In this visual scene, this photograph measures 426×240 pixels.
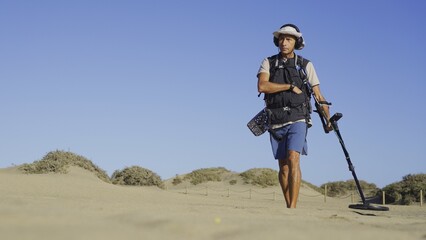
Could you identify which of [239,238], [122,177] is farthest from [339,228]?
[122,177]

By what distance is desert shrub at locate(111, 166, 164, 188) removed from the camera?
20.6 meters

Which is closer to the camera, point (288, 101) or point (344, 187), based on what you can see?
point (288, 101)

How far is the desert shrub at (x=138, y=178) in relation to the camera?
20.6 m

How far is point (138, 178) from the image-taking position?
67.7ft

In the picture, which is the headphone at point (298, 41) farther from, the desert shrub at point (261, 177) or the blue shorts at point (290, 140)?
the desert shrub at point (261, 177)

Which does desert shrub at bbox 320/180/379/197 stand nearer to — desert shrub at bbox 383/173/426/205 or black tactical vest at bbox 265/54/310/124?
desert shrub at bbox 383/173/426/205

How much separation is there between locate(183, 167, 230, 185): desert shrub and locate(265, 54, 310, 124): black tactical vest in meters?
26.1

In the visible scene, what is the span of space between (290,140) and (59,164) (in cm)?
1126

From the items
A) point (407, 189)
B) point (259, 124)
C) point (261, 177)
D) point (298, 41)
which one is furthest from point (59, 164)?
point (261, 177)

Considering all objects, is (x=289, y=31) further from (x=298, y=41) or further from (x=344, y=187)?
(x=344, y=187)

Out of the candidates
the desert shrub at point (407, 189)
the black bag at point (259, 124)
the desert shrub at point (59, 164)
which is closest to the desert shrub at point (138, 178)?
the desert shrub at point (59, 164)

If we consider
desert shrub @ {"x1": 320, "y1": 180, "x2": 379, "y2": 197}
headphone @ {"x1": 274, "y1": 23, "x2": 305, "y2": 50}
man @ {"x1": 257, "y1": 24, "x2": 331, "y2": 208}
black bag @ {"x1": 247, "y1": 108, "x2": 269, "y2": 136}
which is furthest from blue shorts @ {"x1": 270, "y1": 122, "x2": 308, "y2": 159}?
desert shrub @ {"x1": 320, "y1": 180, "x2": 379, "y2": 197}

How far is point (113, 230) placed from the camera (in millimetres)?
2559

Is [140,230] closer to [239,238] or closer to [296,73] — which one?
[239,238]
